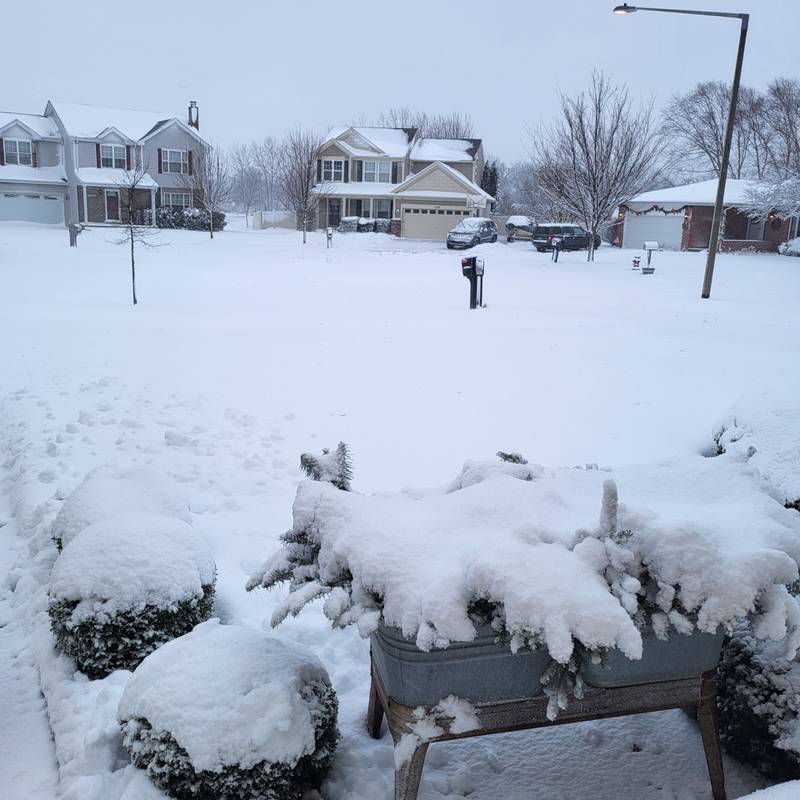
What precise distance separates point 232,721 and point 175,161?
4957 cm

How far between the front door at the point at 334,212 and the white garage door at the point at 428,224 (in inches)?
244

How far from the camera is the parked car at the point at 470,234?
124ft

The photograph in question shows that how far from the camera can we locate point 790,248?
35.9 meters

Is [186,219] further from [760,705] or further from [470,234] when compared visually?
[760,705]

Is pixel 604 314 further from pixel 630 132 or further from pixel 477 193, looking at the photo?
pixel 477 193

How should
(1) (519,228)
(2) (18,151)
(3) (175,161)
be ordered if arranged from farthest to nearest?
1. (3) (175,161)
2. (1) (519,228)
3. (2) (18,151)

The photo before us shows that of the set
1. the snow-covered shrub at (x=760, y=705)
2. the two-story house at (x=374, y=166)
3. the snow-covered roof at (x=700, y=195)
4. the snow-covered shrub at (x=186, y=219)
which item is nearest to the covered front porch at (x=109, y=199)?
the snow-covered shrub at (x=186, y=219)

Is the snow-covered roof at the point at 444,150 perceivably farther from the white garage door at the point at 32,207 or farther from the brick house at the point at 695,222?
the white garage door at the point at 32,207

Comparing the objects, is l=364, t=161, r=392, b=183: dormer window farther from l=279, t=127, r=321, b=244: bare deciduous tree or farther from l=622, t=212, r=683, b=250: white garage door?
l=622, t=212, r=683, b=250: white garage door

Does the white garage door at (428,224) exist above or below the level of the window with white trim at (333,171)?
below

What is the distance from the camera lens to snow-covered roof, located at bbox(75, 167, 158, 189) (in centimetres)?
4362

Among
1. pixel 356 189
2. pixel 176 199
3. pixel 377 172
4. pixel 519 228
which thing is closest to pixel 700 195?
pixel 519 228

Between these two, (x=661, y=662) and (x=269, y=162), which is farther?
(x=269, y=162)

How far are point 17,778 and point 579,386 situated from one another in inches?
346
